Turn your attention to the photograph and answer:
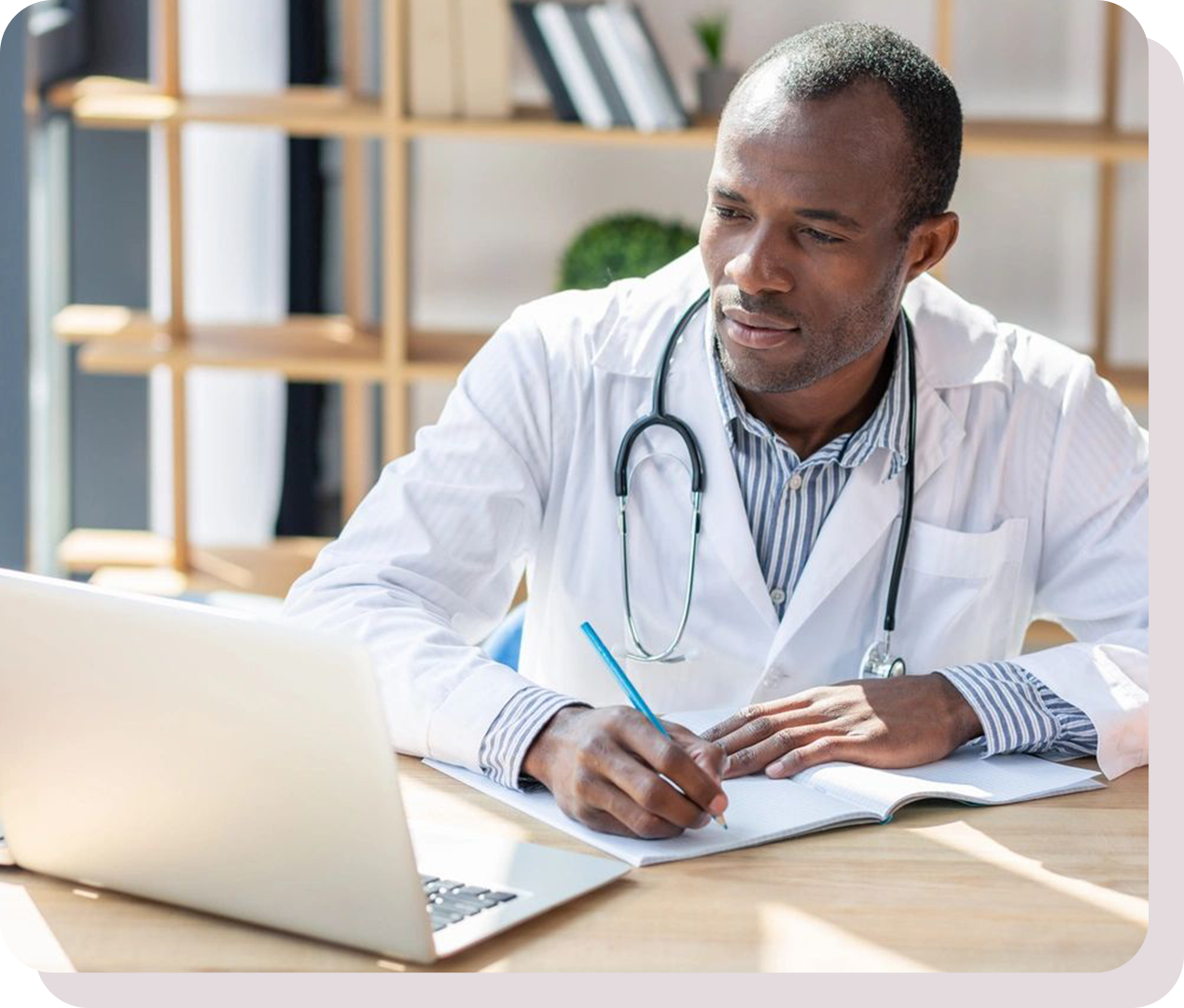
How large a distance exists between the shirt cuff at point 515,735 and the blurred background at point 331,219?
1974 millimetres

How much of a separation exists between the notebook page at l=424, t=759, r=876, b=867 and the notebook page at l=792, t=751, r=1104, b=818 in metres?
0.02

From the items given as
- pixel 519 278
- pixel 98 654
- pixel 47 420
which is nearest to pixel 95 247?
pixel 47 420

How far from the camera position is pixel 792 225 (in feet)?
5.32

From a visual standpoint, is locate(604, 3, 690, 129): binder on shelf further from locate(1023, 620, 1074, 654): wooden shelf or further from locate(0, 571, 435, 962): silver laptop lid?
locate(0, 571, 435, 962): silver laptop lid

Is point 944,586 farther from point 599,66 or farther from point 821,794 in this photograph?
point 599,66

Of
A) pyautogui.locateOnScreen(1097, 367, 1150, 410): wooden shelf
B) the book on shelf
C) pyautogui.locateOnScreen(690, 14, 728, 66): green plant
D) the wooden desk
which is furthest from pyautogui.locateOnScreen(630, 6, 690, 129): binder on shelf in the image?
the wooden desk

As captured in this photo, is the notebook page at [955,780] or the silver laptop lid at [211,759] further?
the notebook page at [955,780]

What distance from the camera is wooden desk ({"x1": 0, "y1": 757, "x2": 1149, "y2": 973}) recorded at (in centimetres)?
110

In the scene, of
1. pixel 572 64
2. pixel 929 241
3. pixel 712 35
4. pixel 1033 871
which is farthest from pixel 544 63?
pixel 1033 871

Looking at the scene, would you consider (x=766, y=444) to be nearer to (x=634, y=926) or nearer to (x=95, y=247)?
(x=634, y=926)

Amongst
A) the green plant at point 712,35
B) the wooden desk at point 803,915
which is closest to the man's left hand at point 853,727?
the wooden desk at point 803,915

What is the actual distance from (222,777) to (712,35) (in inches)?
98.2

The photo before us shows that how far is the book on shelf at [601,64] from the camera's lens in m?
3.22

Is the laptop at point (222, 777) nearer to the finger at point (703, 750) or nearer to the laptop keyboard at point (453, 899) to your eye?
the laptop keyboard at point (453, 899)
